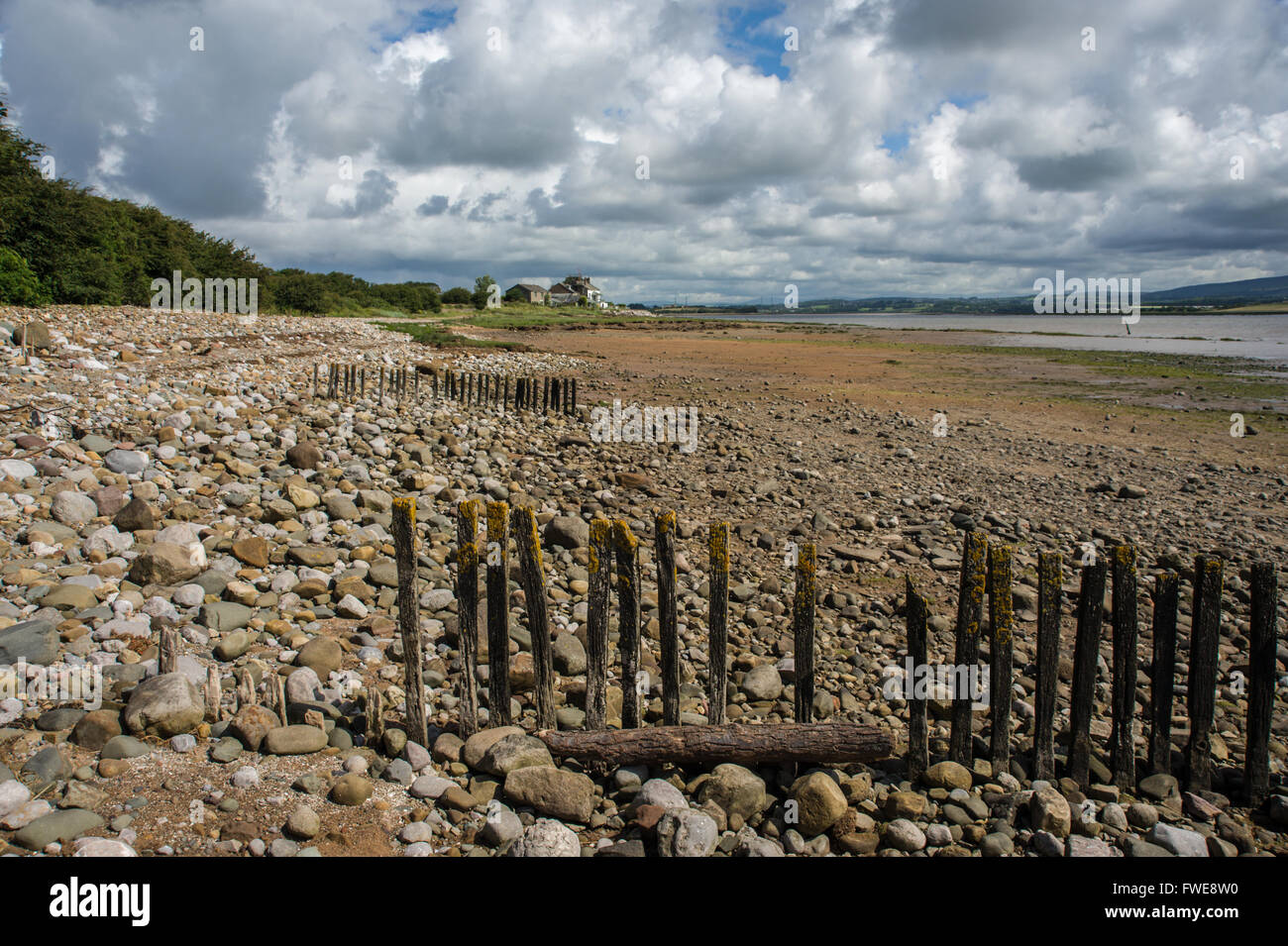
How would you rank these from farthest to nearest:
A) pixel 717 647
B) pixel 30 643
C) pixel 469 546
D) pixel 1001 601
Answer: pixel 30 643, pixel 717 647, pixel 469 546, pixel 1001 601

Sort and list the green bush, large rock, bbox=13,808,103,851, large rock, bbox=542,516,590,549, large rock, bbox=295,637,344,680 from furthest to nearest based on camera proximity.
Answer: the green bush, large rock, bbox=542,516,590,549, large rock, bbox=295,637,344,680, large rock, bbox=13,808,103,851

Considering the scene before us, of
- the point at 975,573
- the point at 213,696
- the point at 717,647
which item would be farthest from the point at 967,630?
the point at 213,696

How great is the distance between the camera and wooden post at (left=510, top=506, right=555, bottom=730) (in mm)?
4969

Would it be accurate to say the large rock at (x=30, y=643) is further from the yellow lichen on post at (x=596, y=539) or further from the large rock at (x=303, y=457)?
the large rock at (x=303, y=457)

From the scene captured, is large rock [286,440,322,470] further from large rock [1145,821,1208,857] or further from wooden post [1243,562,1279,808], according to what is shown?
wooden post [1243,562,1279,808]

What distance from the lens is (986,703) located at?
589cm

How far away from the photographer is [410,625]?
4930mm

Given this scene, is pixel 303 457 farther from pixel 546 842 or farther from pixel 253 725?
pixel 546 842

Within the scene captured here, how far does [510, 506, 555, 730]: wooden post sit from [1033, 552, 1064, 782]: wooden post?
3.28 m

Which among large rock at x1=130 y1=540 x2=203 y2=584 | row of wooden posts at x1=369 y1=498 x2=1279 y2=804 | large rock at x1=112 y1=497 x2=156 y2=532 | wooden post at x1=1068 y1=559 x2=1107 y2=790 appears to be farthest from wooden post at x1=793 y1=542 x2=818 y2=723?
large rock at x1=112 y1=497 x2=156 y2=532

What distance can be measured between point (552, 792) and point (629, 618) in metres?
1.21

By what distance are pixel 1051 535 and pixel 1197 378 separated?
1096 inches

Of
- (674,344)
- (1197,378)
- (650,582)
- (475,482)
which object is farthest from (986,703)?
(674,344)

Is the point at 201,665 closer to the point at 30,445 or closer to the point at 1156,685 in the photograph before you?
the point at 30,445
